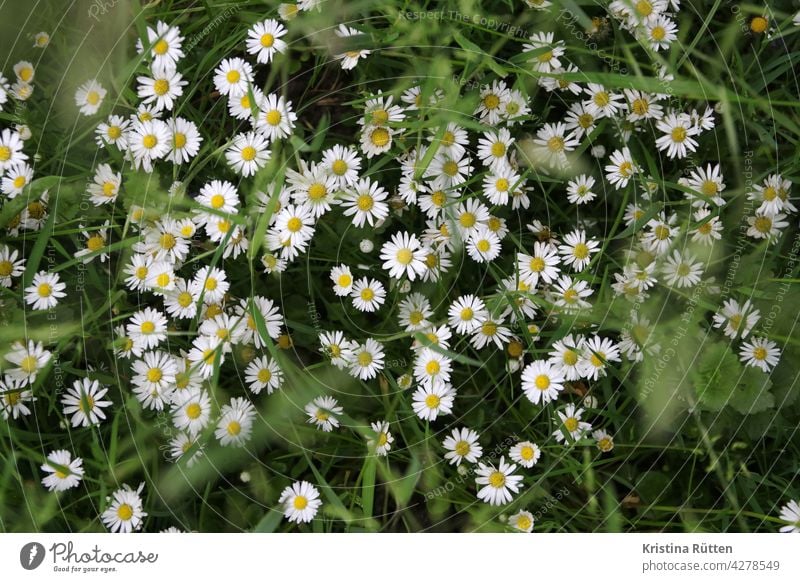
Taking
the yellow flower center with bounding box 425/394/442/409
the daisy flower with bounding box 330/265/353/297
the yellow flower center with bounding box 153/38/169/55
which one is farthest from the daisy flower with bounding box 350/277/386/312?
the yellow flower center with bounding box 153/38/169/55

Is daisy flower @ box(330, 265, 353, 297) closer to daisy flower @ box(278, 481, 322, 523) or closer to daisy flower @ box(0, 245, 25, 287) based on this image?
daisy flower @ box(278, 481, 322, 523)

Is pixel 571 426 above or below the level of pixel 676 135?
below

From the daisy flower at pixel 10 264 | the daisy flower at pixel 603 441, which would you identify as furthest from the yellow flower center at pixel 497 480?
the daisy flower at pixel 10 264

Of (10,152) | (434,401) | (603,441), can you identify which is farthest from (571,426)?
(10,152)

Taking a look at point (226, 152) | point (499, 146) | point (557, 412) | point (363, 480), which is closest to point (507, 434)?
point (557, 412)

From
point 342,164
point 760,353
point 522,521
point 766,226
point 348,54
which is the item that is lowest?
point 522,521

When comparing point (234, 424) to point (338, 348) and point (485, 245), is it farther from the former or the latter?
point (485, 245)
